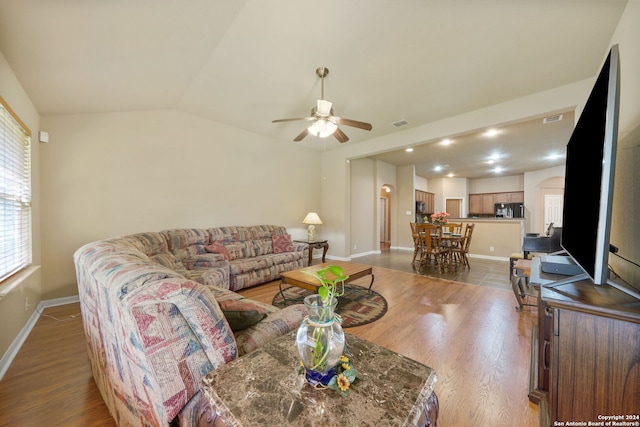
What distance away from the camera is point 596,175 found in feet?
3.73

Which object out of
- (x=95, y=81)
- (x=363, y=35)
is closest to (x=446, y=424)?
(x=363, y=35)

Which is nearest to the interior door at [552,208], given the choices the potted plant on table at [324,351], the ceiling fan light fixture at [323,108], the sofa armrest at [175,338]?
the ceiling fan light fixture at [323,108]

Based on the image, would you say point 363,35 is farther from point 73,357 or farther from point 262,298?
point 73,357

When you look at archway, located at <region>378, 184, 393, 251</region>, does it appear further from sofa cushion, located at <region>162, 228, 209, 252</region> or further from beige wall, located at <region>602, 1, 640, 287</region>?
beige wall, located at <region>602, 1, 640, 287</region>

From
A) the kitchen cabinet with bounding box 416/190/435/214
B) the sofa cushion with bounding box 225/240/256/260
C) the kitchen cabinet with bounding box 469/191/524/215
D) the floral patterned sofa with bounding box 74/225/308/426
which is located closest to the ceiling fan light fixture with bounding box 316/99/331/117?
the floral patterned sofa with bounding box 74/225/308/426

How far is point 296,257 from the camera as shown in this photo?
441 centimetres

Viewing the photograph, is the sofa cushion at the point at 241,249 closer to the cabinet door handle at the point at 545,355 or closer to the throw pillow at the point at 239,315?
the throw pillow at the point at 239,315

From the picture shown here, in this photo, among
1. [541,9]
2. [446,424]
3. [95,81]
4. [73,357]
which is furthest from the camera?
[95,81]

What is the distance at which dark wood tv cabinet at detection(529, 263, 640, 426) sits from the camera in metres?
0.93

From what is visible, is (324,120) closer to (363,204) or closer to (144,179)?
(144,179)

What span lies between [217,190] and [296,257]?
1926mm

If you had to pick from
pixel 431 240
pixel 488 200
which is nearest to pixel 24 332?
pixel 431 240

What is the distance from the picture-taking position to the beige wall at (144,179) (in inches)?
117

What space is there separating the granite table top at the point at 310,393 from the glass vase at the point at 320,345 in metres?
0.04
